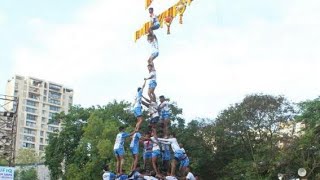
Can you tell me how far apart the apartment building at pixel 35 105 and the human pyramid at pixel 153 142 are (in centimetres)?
7216

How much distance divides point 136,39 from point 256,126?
14689 millimetres

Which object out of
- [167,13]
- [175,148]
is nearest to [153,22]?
[167,13]

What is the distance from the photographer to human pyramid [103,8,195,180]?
611 inches

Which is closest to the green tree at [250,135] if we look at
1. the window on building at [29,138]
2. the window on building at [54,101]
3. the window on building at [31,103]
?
the window on building at [29,138]

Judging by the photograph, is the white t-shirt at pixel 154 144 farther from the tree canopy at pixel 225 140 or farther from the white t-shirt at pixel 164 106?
the tree canopy at pixel 225 140

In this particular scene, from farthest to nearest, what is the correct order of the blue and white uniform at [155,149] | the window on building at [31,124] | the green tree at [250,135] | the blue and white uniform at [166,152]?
the window on building at [31,124] < the green tree at [250,135] < the blue and white uniform at [166,152] < the blue and white uniform at [155,149]

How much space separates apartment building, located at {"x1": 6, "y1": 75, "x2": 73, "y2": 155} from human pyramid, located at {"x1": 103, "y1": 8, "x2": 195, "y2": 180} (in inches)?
2841

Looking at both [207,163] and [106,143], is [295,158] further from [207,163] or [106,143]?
[106,143]

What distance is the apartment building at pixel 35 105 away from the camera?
89312 millimetres

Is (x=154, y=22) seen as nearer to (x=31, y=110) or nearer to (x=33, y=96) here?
(x=31, y=110)

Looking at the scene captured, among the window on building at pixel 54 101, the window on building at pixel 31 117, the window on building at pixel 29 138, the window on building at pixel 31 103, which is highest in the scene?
the window on building at pixel 54 101

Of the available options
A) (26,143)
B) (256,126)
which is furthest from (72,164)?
(26,143)

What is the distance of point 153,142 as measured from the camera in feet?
51.9

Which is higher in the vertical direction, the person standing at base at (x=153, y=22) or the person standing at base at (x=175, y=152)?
the person standing at base at (x=153, y=22)
